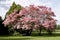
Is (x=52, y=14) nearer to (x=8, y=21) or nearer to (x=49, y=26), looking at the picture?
(x=49, y=26)

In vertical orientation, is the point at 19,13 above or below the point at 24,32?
above

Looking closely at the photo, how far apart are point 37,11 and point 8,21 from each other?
15.3 feet

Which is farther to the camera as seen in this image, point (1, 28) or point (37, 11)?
point (1, 28)

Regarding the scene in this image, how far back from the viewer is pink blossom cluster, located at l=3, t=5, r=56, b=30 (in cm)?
3303

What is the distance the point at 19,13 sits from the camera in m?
34.2

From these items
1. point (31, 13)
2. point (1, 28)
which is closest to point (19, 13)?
point (31, 13)

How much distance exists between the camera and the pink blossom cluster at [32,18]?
108 feet

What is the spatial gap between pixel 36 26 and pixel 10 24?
4.74 meters

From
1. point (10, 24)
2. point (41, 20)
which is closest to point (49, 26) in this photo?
point (41, 20)

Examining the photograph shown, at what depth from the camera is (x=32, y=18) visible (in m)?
33.3

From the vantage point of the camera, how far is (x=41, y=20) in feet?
111

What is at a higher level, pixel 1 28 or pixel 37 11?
pixel 37 11

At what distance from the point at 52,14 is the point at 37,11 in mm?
2272

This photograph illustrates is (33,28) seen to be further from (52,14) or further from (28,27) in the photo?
(52,14)
